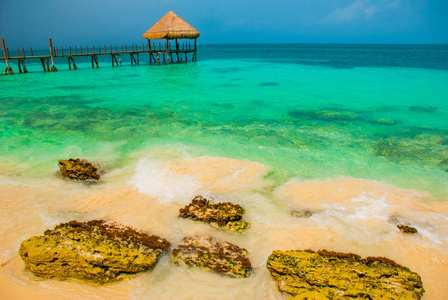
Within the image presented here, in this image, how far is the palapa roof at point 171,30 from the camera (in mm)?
26156

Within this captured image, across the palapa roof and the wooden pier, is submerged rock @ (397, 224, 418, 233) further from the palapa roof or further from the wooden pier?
the palapa roof

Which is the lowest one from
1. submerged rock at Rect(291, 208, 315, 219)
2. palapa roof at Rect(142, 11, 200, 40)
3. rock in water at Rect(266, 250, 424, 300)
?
submerged rock at Rect(291, 208, 315, 219)

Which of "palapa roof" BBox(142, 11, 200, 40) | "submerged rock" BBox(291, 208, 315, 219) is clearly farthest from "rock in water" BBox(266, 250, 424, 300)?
"palapa roof" BBox(142, 11, 200, 40)

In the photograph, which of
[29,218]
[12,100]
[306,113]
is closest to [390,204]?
[29,218]

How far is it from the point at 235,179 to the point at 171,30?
23885mm

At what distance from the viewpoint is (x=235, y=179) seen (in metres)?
5.62

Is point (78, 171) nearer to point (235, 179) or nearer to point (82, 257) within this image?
point (82, 257)

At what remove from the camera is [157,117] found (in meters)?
10.4

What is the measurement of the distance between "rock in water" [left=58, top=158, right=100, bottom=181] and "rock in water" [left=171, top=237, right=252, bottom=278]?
267 cm

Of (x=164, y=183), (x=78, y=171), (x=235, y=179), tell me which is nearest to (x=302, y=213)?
(x=235, y=179)

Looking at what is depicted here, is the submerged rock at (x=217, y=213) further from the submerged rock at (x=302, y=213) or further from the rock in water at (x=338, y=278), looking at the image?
the rock in water at (x=338, y=278)

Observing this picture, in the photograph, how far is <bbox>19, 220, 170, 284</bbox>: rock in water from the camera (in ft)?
10.2

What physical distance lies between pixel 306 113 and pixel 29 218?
942 centimetres

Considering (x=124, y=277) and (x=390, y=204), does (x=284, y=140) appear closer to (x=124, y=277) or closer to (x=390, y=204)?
(x=390, y=204)
